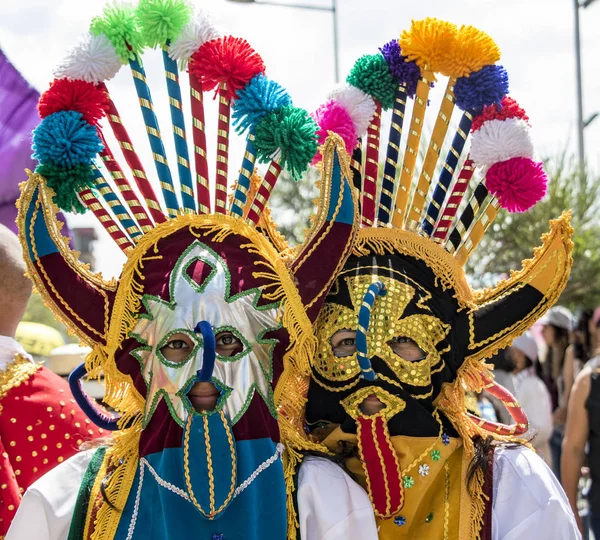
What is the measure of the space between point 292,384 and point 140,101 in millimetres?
1034

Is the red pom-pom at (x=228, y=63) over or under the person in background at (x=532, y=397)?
over

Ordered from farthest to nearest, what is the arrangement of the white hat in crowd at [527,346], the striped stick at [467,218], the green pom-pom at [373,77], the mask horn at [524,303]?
the white hat in crowd at [527,346], the striped stick at [467,218], the green pom-pom at [373,77], the mask horn at [524,303]

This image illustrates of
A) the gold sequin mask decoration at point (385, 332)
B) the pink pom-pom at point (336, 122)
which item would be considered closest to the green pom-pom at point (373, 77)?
the pink pom-pom at point (336, 122)

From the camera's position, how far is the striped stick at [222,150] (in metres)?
2.84

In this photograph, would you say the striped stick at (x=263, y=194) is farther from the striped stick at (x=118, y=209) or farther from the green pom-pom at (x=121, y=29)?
the green pom-pom at (x=121, y=29)

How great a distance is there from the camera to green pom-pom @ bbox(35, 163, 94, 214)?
8.84 feet

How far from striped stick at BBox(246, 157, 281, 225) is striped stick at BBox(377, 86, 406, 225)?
48 centimetres

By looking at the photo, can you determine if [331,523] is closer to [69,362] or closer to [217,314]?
[217,314]

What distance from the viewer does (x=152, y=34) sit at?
2.79 meters

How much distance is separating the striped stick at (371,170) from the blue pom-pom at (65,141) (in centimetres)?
97

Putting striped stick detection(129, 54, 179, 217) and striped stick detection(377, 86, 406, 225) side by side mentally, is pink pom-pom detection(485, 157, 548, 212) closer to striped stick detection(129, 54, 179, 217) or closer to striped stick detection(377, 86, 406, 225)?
striped stick detection(377, 86, 406, 225)

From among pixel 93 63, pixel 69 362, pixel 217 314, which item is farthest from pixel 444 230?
pixel 69 362

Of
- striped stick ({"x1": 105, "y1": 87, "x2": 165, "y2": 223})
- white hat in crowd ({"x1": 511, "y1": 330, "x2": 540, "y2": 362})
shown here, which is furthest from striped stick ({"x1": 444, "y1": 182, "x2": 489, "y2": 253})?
white hat in crowd ({"x1": 511, "y1": 330, "x2": 540, "y2": 362})

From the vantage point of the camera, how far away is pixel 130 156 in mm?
2887
